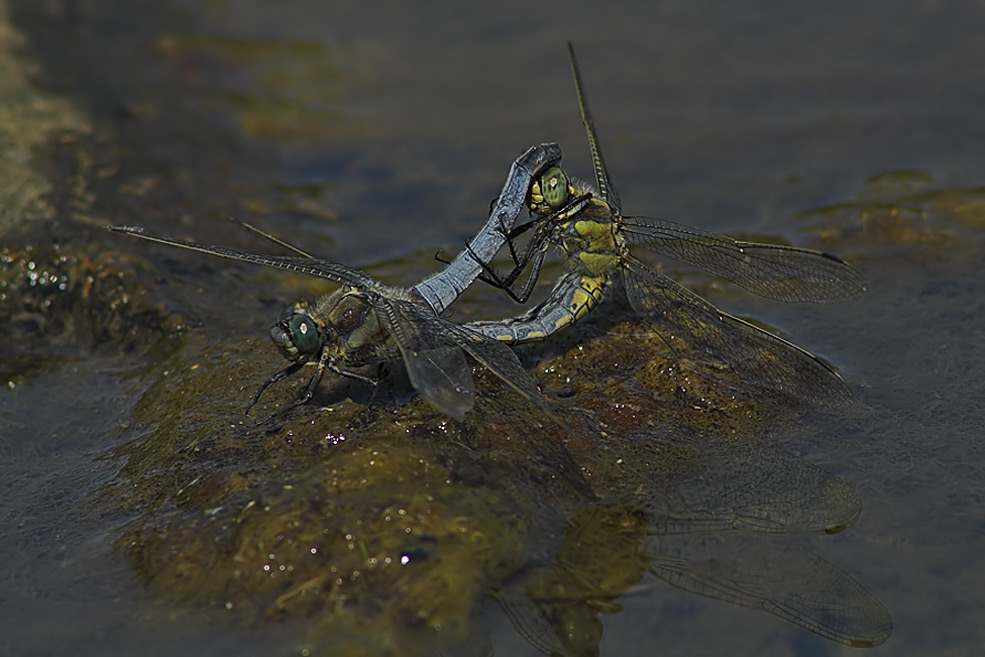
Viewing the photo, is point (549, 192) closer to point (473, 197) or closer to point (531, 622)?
point (531, 622)

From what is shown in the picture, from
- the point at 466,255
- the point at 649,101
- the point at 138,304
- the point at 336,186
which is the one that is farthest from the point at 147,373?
the point at 649,101

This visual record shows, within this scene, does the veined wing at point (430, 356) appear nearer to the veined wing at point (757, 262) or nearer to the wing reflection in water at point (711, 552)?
the wing reflection in water at point (711, 552)

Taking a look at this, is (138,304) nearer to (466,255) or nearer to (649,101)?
(466,255)

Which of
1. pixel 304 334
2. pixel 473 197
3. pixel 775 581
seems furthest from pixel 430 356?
pixel 473 197

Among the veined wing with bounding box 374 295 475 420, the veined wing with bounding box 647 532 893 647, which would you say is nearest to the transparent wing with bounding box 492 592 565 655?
the veined wing with bounding box 647 532 893 647

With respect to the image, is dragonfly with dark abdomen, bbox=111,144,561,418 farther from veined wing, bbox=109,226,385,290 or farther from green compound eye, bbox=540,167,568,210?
green compound eye, bbox=540,167,568,210
